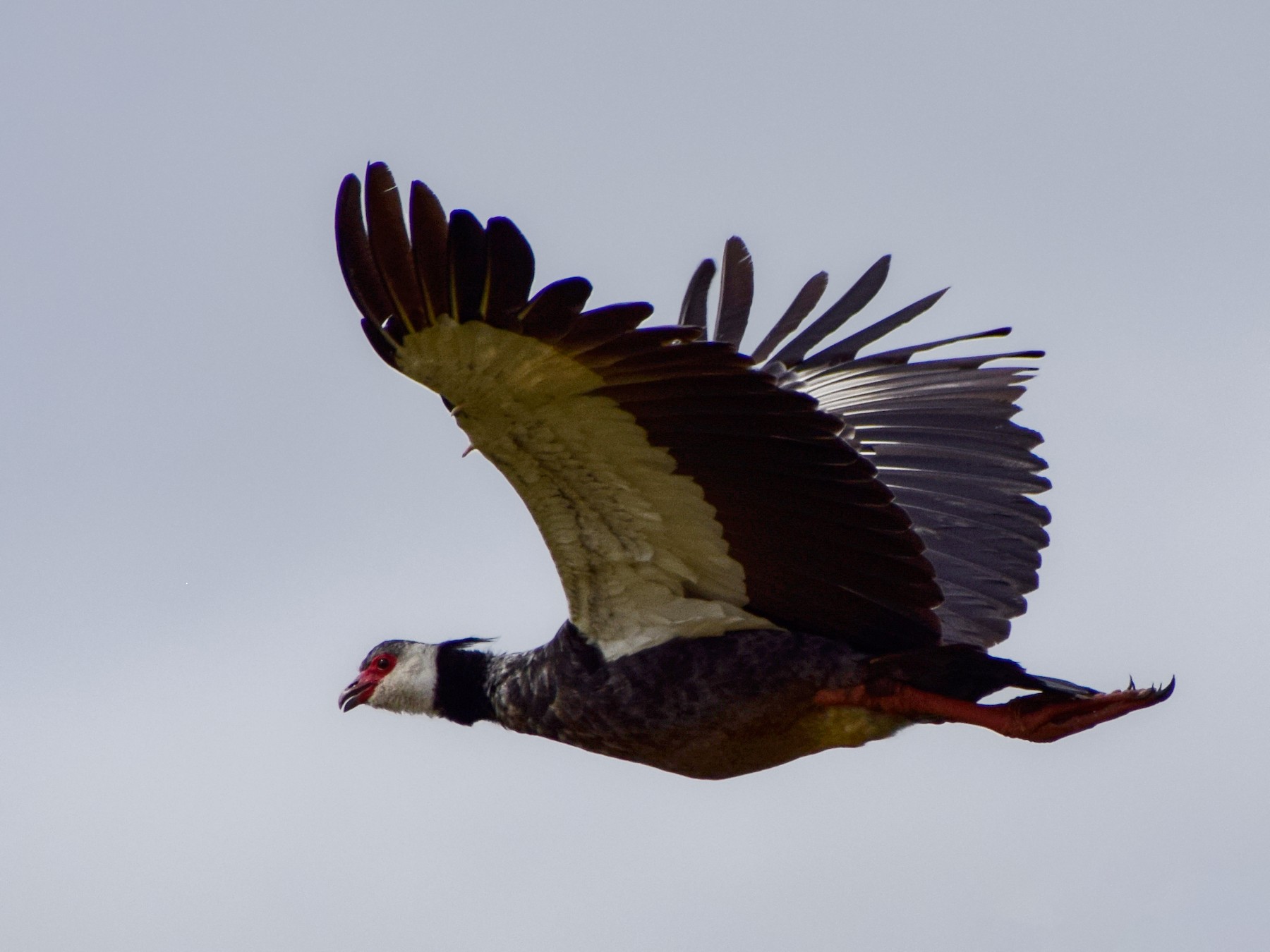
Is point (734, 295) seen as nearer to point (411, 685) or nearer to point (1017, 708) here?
point (411, 685)

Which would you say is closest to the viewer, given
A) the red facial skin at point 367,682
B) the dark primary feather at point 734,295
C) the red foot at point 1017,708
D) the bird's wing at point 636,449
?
the bird's wing at point 636,449

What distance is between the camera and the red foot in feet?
17.7

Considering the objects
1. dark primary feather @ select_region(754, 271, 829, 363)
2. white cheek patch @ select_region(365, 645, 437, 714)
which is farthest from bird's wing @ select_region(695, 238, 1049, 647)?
white cheek patch @ select_region(365, 645, 437, 714)

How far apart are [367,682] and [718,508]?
2.14 m

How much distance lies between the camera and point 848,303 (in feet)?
23.7

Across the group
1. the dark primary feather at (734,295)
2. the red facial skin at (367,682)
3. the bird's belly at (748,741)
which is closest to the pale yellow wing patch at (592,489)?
the bird's belly at (748,741)

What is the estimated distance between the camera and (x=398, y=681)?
664 centimetres

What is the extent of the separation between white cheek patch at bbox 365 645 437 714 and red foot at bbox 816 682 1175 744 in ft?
5.12

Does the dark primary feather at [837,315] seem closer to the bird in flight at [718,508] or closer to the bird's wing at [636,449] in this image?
the bird in flight at [718,508]

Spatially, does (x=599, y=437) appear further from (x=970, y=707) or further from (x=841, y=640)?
(x=970, y=707)

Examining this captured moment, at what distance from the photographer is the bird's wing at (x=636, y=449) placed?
4.46 metres

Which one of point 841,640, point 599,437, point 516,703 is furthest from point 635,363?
point 516,703

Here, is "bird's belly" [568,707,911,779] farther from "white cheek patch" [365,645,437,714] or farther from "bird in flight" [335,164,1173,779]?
"white cheek patch" [365,645,437,714]

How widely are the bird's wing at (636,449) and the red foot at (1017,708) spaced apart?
0.17 meters
